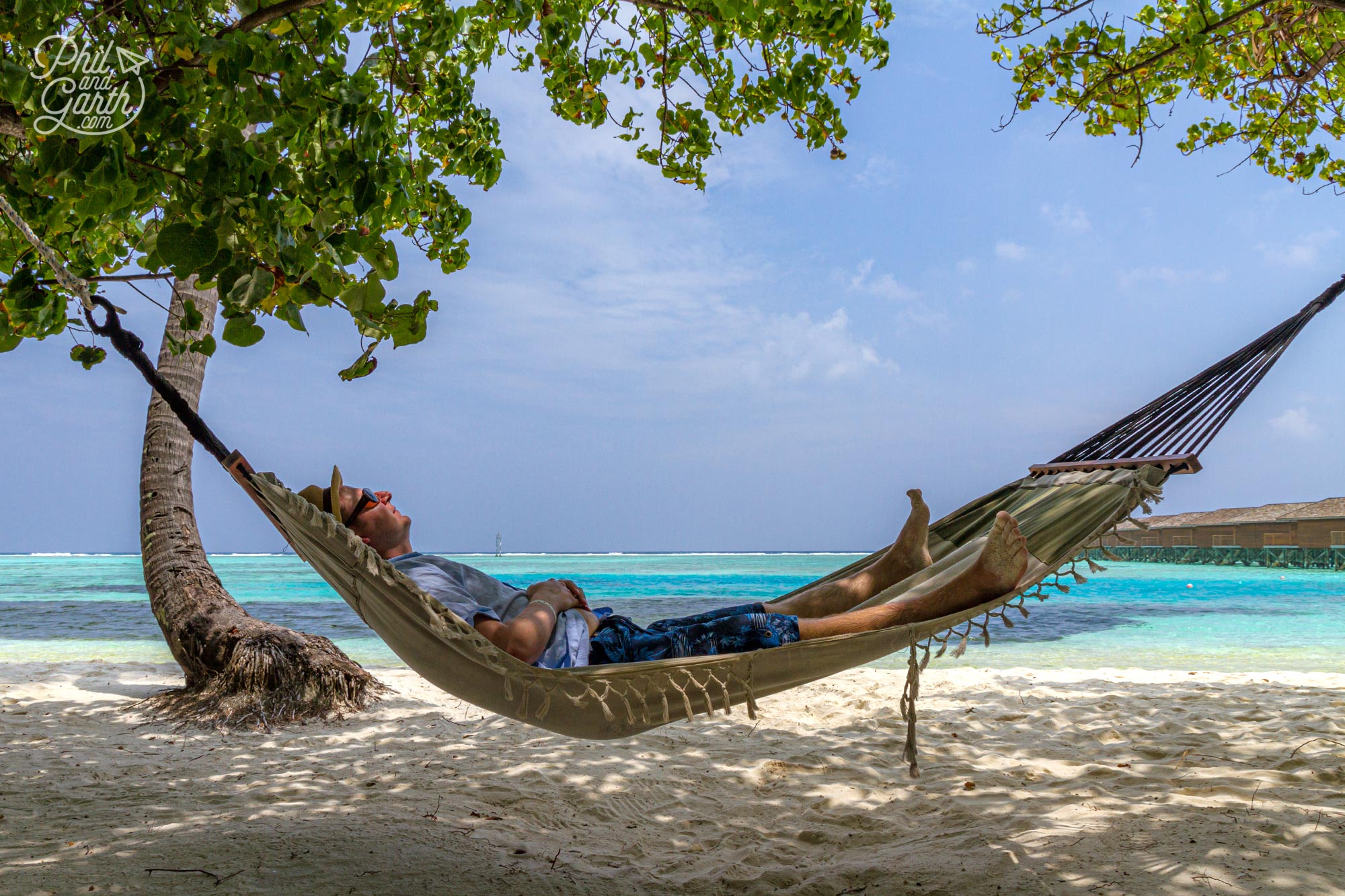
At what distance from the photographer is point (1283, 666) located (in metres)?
6.43

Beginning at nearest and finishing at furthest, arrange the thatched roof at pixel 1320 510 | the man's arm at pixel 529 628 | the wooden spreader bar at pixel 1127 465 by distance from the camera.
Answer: the man's arm at pixel 529 628
the wooden spreader bar at pixel 1127 465
the thatched roof at pixel 1320 510

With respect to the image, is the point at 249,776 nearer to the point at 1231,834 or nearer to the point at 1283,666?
the point at 1231,834

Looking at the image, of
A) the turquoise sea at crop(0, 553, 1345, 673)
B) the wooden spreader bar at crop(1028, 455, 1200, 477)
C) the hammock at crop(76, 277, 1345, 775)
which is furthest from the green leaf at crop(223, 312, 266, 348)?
the turquoise sea at crop(0, 553, 1345, 673)

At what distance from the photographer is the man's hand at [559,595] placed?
82.6 inches

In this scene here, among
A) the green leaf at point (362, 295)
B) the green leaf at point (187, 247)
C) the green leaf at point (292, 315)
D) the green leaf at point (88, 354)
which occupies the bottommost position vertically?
the green leaf at point (292, 315)

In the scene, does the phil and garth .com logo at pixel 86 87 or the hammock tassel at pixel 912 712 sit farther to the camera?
the hammock tassel at pixel 912 712

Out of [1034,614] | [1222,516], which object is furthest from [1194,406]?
[1222,516]

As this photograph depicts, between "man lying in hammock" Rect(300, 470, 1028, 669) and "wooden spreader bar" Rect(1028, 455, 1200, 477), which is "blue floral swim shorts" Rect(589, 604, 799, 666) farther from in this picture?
"wooden spreader bar" Rect(1028, 455, 1200, 477)

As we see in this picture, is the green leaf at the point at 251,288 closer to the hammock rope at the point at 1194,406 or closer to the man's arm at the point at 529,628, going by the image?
the man's arm at the point at 529,628

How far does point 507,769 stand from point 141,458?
7.57 ft

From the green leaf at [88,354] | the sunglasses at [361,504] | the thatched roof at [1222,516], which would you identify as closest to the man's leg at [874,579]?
the sunglasses at [361,504]

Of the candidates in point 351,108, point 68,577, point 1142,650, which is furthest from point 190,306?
point 68,577

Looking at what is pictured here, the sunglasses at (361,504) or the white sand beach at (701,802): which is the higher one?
the sunglasses at (361,504)

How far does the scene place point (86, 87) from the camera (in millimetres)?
1372
